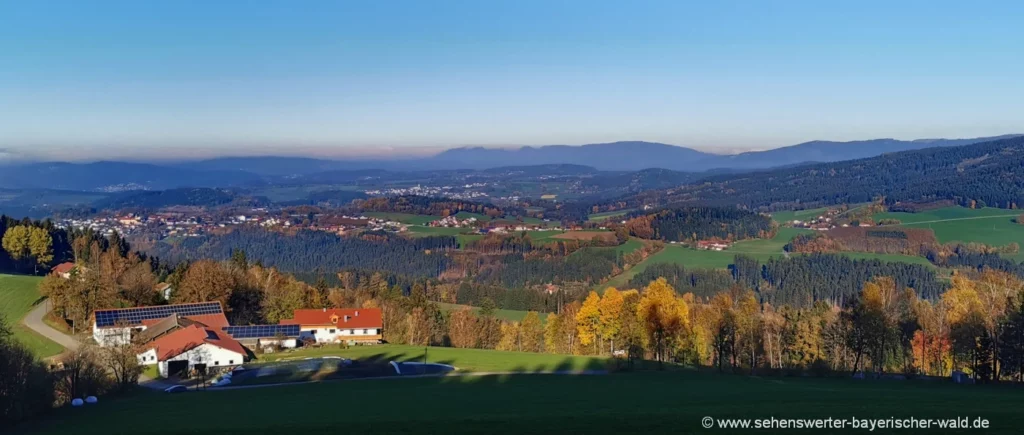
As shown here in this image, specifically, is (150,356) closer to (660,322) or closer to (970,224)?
(660,322)

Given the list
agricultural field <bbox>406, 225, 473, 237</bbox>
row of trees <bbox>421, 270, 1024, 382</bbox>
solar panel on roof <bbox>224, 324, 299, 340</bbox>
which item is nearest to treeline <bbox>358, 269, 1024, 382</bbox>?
row of trees <bbox>421, 270, 1024, 382</bbox>

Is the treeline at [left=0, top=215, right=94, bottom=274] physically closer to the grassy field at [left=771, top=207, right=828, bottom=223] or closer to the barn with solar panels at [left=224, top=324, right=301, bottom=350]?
the barn with solar panels at [left=224, top=324, right=301, bottom=350]

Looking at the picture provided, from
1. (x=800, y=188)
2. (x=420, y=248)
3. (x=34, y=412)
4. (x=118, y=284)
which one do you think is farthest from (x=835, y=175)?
(x=34, y=412)

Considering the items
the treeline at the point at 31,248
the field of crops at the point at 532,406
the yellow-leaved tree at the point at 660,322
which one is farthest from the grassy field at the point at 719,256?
the treeline at the point at 31,248

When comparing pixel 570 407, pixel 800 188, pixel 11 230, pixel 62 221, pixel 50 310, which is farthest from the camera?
pixel 800 188

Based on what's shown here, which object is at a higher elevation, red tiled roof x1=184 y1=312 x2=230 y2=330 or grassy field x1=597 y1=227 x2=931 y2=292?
red tiled roof x1=184 y1=312 x2=230 y2=330

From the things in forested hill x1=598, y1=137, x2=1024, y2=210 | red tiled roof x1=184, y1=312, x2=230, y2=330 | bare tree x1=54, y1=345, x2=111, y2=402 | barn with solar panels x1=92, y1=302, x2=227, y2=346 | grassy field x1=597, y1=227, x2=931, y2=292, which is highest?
forested hill x1=598, y1=137, x2=1024, y2=210

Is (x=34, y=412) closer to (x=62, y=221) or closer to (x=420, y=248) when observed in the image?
(x=420, y=248)
